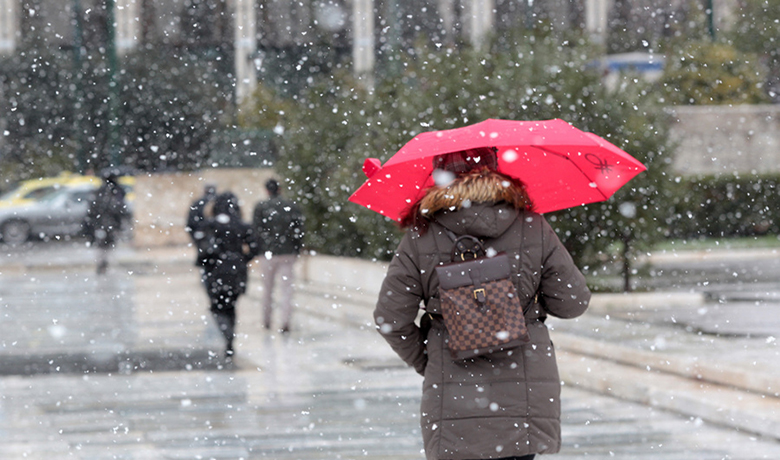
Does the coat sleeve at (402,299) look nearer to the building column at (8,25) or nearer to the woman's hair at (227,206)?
the woman's hair at (227,206)

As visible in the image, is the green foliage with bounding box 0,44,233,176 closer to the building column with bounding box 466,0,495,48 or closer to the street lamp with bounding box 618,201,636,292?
the building column with bounding box 466,0,495,48

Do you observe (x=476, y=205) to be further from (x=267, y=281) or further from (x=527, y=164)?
(x=267, y=281)

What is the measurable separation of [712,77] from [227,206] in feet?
54.8

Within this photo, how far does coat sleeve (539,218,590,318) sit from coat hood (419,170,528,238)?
153 millimetres

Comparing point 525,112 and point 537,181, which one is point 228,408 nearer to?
point 537,181

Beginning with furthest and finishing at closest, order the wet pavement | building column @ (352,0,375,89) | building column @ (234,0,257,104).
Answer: building column @ (234,0,257,104)
building column @ (352,0,375,89)
the wet pavement

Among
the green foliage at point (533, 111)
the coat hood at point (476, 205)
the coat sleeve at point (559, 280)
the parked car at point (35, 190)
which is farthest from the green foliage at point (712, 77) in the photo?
the coat hood at point (476, 205)

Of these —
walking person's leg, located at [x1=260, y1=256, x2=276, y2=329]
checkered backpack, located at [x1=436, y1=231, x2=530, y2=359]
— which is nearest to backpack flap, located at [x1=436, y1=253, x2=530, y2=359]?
checkered backpack, located at [x1=436, y1=231, x2=530, y2=359]

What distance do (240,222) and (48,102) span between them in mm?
37710

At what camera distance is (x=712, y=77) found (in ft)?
78.2

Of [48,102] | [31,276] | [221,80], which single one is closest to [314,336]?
[31,276]

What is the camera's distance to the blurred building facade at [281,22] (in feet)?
174

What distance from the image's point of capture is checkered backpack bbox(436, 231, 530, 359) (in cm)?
329

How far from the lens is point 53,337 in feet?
36.7
